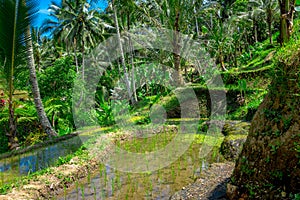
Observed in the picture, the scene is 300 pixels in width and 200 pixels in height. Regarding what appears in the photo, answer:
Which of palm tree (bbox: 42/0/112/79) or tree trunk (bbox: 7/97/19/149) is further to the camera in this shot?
palm tree (bbox: 42/0/112/79)

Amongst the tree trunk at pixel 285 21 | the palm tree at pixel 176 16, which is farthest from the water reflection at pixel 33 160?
the palm tree at pixel 176 16

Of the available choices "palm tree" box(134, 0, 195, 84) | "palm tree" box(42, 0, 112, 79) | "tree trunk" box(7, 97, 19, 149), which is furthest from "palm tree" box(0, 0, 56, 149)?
"palm tree" box(42, 0, 112, 79)

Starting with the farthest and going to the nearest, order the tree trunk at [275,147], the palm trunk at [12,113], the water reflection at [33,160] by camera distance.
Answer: the palm trunk at [12,113] < the water reflection at [33,160] < the tree trunk at [275,147]

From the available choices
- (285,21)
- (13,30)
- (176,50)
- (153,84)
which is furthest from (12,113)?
(153,84)

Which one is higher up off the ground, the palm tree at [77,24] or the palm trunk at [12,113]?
the palm tree at [77,24]

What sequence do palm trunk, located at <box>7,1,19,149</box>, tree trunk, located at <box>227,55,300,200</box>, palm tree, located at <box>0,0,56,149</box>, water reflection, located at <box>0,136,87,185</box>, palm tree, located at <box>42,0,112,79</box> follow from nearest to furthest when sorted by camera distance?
tree trunk, located at <box>227,55,300,200</box> < water reflection, located at <box>0,136,87,185</box> < palm tree, located at <box>0,0,56,149</box> < palm trunk, located at <box>7,1,19,149</box> < palm tree, located at <box>42,0,112,79</box>

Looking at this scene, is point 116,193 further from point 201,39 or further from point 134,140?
point 201,39

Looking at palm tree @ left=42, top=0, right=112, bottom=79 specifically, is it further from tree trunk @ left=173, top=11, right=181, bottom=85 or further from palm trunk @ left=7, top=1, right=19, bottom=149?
palm trunk @ left=7, top=1, right=19, bottom=149

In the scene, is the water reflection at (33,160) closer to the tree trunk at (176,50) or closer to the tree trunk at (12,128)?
the tree trunk at (12,128)

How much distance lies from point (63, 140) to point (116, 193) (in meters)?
5.35

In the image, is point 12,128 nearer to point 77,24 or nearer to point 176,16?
point 176,16

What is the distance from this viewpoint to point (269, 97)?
3.38 m

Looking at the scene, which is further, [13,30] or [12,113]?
[12,113]

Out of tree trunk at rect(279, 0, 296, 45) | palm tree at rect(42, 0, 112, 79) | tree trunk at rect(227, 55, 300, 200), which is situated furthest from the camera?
palm tree at rect(42, 0, 112, 79)
